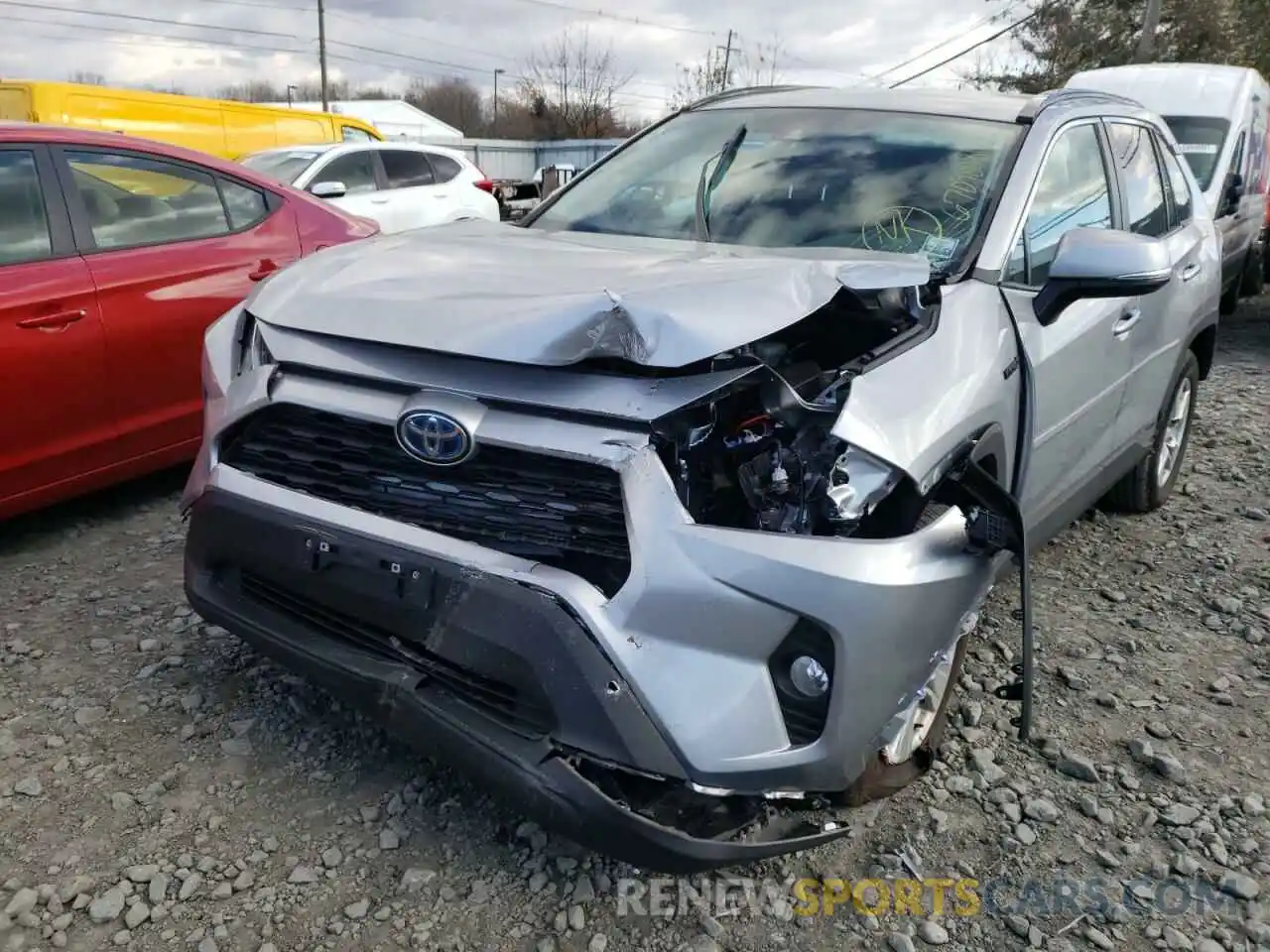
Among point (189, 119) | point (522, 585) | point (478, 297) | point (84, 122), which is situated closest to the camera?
point (522, 585)

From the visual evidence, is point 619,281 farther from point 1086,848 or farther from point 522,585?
point 1086,848

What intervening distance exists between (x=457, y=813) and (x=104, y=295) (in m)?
2.45

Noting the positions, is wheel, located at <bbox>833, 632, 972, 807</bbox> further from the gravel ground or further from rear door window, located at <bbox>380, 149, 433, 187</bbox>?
rear door window, located at <bbox>380, 149, 433, 187</bbox>

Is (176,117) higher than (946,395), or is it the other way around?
(946,395)

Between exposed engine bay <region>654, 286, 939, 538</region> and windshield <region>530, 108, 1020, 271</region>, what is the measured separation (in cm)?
91

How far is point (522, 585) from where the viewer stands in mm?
1877

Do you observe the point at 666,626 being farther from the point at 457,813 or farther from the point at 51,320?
the point at 51,320

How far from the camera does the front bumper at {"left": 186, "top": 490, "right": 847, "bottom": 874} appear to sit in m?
1.83

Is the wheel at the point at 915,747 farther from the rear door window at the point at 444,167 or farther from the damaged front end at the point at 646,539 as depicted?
the rear door window at the point at 444,167

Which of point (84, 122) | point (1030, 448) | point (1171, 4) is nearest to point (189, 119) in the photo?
point (84, 122)

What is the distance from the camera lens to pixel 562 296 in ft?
6.95

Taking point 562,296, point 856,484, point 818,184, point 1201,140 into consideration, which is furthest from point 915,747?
point 1201,140

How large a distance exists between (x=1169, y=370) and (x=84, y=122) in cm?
1065

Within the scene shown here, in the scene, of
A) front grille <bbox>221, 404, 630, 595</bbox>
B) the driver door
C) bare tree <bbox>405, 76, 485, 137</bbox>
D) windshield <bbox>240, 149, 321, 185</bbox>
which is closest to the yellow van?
windshield <bbox>240, 149, 321, 185</bbox>
